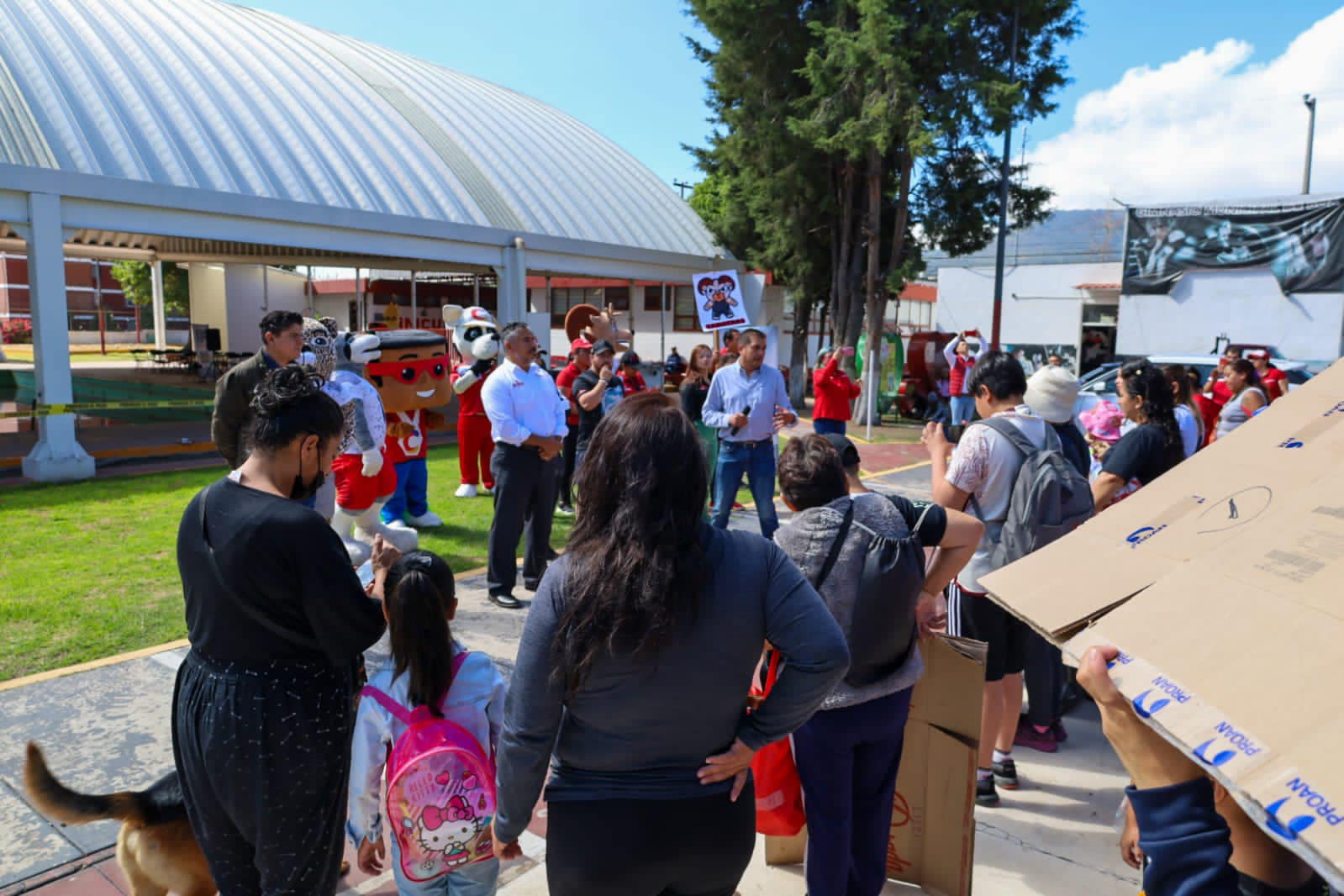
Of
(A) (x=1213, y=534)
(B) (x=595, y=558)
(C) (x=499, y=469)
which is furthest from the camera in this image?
(C) (x=499, y=469)

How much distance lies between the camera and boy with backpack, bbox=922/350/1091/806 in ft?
11.2

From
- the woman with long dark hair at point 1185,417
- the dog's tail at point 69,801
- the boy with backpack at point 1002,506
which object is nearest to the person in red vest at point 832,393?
the woman with long dark hair at point 1185,417

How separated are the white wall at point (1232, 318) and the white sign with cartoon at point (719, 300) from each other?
18.8 metres

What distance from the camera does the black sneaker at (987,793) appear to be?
3.48 m

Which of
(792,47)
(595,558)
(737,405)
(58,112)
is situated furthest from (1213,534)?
(792,47)

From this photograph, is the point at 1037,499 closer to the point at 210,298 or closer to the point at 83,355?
the point at 210,298

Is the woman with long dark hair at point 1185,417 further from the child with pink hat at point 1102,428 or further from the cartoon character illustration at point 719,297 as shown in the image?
the cartoon character illustration at point 719,297

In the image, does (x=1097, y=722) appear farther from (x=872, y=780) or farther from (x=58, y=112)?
(x=58, y=112)

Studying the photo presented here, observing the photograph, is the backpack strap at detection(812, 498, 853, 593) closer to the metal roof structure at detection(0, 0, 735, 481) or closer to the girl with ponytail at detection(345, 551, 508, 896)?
the girl with ponytail at detection(345, 551, 508, 896)

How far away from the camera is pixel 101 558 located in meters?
6.42

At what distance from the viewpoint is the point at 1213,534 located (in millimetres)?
1423

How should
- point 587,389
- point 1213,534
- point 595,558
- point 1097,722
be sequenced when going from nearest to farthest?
1. point 1213,534
2. point 595,558
3. point 1097,722
4. point 587,389

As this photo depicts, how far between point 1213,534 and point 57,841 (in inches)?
149

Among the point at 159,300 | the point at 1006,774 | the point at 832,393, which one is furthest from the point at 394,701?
the point at 159,300
